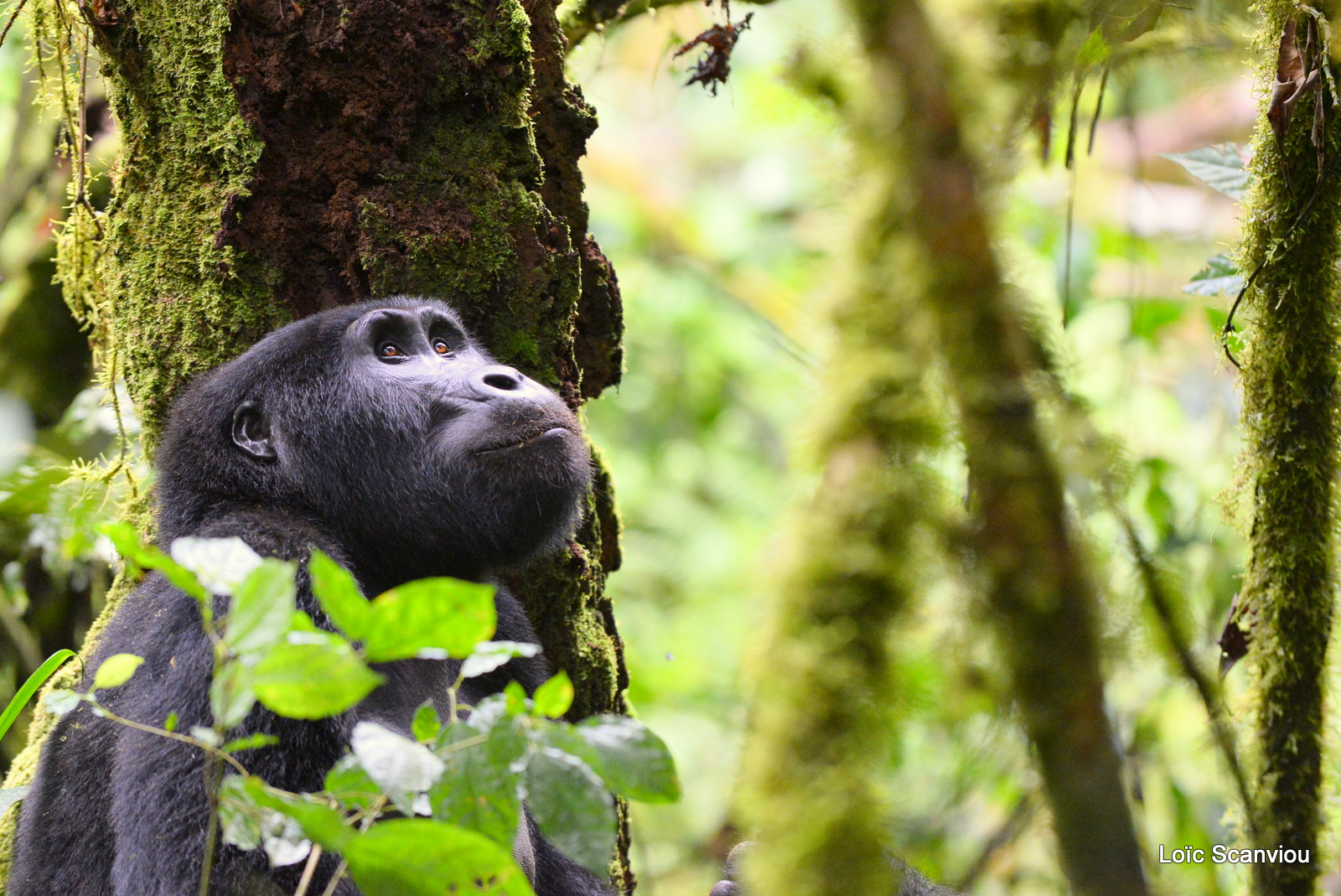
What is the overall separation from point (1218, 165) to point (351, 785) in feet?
9.96

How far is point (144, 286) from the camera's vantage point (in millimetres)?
2990

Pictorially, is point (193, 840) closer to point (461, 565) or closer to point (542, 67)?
point (461, 565)

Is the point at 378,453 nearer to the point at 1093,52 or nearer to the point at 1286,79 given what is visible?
the point at 1093,52

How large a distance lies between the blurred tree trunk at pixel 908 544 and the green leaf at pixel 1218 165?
→ 2.30 metres

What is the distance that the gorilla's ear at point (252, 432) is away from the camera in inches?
104

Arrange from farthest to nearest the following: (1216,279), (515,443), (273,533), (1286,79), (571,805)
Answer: (1216,279)
(515,443)
(273,533)
(1286,79)
(571,805)

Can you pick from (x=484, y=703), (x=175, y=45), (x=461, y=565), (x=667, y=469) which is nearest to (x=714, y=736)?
(x=667, y=469)

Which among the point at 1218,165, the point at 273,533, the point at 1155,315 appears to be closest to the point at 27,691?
the point at 273,533

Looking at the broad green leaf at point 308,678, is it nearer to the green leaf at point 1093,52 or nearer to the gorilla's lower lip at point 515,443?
the gorilla's lower lip at point 515,443

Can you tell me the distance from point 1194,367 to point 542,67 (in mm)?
7259

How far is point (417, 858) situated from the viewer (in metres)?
1.37

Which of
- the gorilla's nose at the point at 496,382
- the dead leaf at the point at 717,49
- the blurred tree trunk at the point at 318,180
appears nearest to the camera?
the gorilla's nose at the point at 496,382

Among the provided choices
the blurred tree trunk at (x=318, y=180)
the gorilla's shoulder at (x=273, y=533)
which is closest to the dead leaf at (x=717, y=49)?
the blurred tree trunk at (x=318, y=180)

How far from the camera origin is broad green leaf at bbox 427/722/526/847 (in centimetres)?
145
